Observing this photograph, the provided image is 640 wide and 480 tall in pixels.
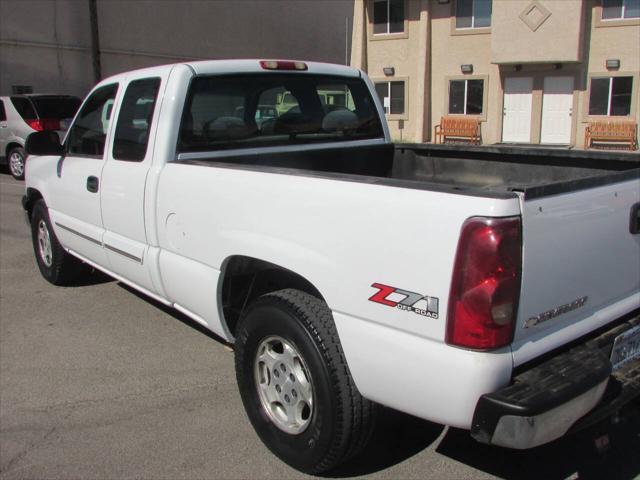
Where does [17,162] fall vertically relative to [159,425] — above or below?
above

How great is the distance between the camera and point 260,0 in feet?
97.8

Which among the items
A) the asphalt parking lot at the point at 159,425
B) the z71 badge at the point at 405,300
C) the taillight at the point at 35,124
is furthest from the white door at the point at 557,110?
the z71 badge at the point at 405,300

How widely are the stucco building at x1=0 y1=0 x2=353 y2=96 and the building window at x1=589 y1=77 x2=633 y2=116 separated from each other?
29.6 feet

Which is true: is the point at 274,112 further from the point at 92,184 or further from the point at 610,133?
the point at 610,133

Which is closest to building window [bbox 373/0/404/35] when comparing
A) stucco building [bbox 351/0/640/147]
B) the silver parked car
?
stucco building [bbox 351/0/640/147]

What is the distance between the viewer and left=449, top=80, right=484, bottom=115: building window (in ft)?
80.9

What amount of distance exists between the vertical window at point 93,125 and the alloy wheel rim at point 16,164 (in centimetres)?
968

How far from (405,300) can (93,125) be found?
10.9ft

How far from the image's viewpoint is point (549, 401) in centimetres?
215

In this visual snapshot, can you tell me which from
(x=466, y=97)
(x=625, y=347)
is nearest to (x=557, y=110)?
(x=466, y=97)

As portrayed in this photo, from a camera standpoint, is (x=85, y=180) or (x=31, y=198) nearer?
(x=85, y=180)

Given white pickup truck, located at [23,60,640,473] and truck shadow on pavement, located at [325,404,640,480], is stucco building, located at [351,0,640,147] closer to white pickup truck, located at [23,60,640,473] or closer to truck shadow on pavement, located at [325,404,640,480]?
white pickup truck, located at [23,60,640,473]

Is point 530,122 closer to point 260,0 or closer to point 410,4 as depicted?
point 410,4

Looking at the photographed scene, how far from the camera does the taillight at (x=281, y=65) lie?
4.23 metres
